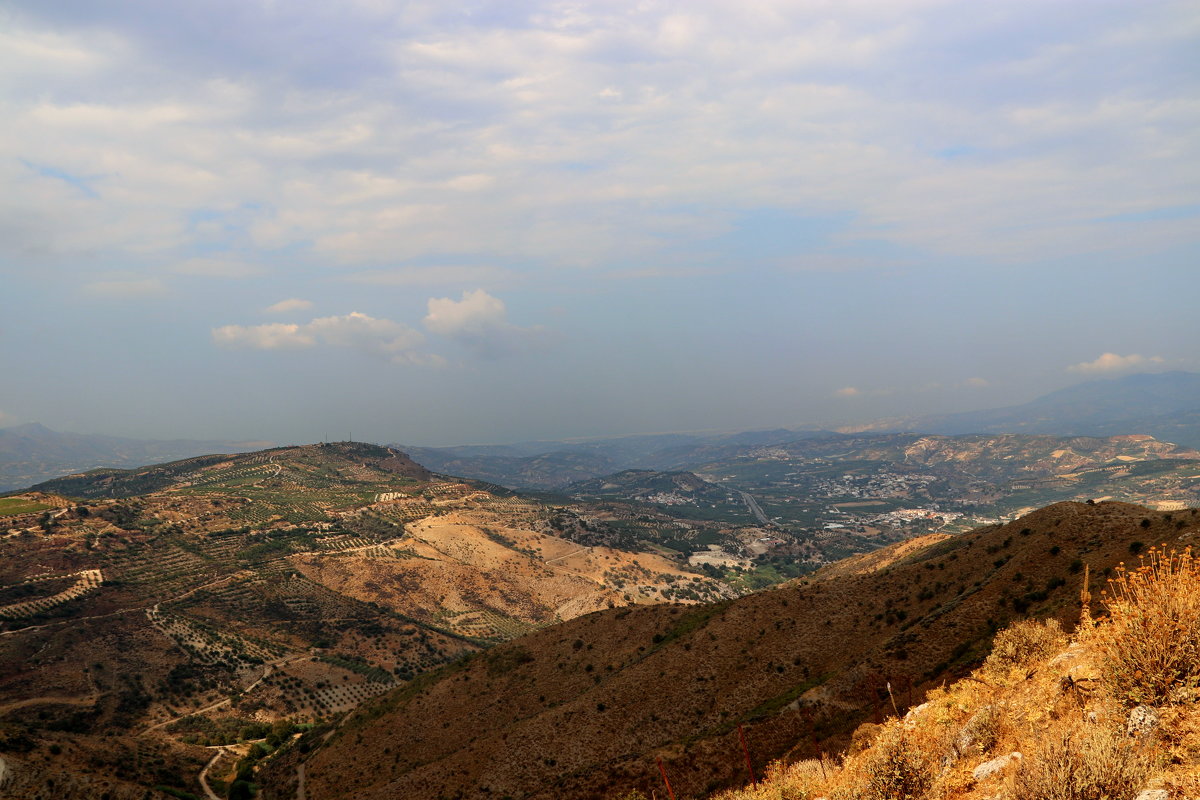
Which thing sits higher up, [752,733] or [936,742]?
[936,742]

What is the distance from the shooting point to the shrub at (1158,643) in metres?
13.2

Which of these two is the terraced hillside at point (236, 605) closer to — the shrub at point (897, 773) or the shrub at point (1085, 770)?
the shrub at point (897, 773)

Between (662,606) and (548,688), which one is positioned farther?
(662,606)

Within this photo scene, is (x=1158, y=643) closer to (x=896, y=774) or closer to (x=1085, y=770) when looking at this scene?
(x=1085, y=770)

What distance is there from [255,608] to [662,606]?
81.8m

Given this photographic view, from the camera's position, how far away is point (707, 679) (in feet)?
131

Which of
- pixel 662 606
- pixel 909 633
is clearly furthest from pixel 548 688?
pixel 909 633

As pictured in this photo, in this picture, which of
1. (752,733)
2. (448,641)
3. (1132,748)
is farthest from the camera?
(448,641)

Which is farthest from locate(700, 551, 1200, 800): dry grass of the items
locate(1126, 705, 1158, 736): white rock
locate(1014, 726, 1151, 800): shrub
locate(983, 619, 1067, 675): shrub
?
locate(983, 619, 1067, 675): shrub

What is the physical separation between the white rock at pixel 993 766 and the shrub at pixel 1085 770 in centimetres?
272

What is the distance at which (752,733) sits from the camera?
30078mm

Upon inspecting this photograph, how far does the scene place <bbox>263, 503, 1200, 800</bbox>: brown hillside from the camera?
29375 mm

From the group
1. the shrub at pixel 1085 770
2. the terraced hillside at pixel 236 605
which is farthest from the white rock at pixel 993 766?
the terraced hillside at pixel 236 605

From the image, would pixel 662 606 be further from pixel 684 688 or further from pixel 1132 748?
pixel 1132 748
